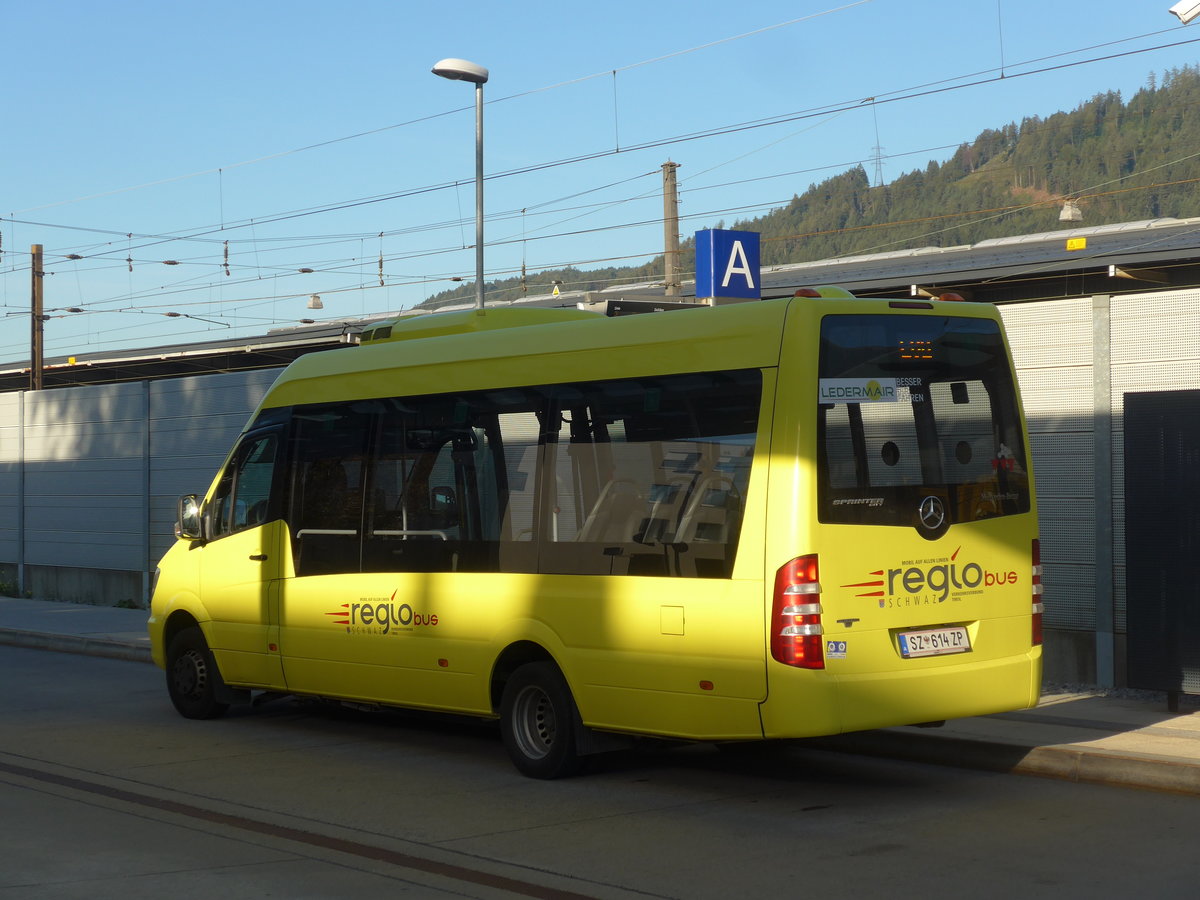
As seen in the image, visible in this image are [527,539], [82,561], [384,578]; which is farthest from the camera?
[82,561]

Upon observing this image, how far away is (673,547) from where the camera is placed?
7906 mm

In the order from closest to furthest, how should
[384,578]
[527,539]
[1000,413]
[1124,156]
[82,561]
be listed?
[1000,413]
[527,539]
[384,578]
[82,561]
[1124,156]

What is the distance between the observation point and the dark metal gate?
9.97 metres

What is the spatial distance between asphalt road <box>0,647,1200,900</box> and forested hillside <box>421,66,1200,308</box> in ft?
380

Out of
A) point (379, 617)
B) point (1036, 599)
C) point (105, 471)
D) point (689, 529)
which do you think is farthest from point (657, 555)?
point (105, 471)

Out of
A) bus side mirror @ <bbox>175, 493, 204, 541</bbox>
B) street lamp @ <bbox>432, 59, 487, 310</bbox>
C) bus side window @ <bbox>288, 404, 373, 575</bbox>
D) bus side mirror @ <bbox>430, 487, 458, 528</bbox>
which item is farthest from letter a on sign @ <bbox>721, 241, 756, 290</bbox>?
bus side mirror @ <bbox>430, 487, 458, 528</bbox>

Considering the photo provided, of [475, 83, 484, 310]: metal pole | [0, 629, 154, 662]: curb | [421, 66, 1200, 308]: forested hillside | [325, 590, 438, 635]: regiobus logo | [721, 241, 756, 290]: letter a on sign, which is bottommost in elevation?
[0, 629, 154, 662]: curb

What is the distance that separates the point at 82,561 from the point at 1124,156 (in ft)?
459

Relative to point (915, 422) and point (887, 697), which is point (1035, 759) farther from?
point (915, 422)

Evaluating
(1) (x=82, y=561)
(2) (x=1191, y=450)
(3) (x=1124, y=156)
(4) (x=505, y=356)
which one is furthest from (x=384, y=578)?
(3) (x=1124, y=156)

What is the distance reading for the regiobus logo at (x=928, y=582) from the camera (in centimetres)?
753

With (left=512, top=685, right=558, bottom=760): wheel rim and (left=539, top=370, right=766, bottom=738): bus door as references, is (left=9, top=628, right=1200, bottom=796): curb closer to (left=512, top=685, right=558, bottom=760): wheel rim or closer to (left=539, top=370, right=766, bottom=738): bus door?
(left=539, top=370, right=766, bottom=738): bus door

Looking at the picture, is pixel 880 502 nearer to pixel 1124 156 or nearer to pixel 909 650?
pixel 909 650

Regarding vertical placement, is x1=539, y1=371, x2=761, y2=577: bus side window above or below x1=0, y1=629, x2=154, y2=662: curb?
above
